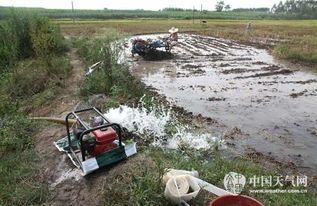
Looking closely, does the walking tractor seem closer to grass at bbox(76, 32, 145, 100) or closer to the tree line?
grass at bbox(76, 32, 145, 100)

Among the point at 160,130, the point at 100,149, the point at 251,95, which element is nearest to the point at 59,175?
the point at 100,149

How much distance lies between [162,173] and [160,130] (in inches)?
87.1

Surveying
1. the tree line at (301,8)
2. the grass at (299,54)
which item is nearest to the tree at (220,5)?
the tree line at (301,8)

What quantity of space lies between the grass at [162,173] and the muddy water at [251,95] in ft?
2.94

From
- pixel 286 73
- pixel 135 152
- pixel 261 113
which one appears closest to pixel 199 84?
pixel 261 113

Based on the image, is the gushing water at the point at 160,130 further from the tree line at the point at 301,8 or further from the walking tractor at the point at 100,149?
the tree line at the point at 301,8

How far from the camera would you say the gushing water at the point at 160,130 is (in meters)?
5.12

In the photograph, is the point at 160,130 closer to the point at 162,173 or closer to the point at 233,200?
the point at 162,173

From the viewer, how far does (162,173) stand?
3240 mm

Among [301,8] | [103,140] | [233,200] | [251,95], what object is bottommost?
[251,95]

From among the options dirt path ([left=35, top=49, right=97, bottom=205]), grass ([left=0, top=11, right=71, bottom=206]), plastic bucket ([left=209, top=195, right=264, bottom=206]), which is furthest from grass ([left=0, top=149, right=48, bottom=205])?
plastic bucket ([left=209, top=195, right=264, bottom=206])

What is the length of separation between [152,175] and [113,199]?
53 centimetres

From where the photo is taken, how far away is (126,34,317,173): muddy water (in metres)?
5.49

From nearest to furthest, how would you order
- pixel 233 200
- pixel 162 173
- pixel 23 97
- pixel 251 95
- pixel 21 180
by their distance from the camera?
1. pixel 233 200
2. pixel 162 173
3. pixel 21 180
4. pixel 23 97
5. pixel 251 95
